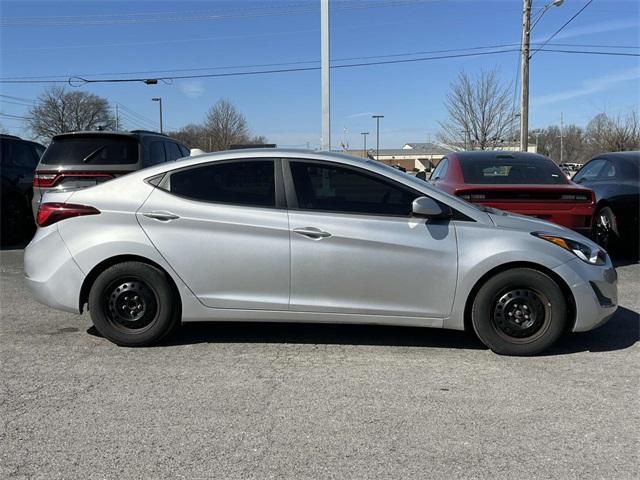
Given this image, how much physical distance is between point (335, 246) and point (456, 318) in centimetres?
110

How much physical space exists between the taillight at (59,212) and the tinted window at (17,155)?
5.71 metres

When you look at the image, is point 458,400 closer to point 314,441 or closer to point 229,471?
point 314,441

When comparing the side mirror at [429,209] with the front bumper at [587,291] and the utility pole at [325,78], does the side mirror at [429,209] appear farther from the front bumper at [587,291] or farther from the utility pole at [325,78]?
the utility pole at [325,78]

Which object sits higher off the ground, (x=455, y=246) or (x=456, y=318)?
(x=455, y=246)

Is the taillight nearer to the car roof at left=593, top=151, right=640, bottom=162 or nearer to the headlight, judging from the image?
the headlight

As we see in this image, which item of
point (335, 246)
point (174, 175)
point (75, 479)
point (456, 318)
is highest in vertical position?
point (174, 175)

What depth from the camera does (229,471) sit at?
9.23ft

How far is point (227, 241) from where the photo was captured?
445 cm

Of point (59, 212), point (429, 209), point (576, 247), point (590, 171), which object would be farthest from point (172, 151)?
point (590, 171)

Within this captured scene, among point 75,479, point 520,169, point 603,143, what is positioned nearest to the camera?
point 75,479

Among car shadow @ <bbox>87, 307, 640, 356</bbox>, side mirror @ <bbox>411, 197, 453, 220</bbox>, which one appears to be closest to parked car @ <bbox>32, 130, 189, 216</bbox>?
car shadow @ <bbox>87, 307, 640, 356</bbox>

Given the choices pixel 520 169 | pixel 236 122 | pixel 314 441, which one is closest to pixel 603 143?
pixel 520 169

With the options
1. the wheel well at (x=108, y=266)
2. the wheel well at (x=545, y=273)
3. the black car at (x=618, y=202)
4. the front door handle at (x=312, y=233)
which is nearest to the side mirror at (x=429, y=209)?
the wheel well at (x=545, y=273)

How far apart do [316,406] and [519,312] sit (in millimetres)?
1815
